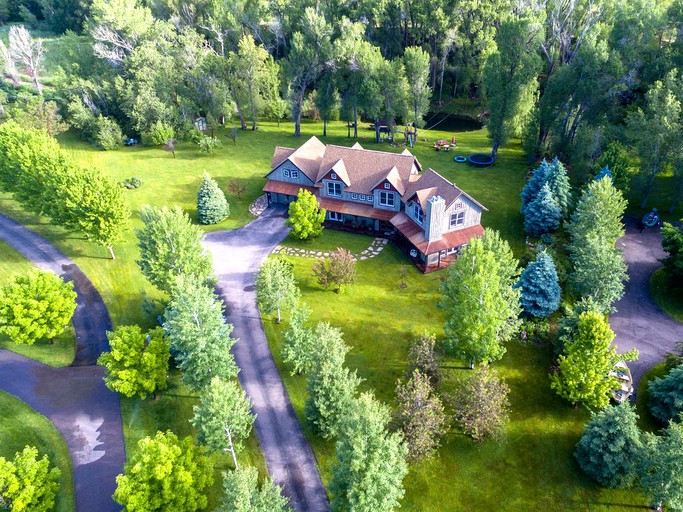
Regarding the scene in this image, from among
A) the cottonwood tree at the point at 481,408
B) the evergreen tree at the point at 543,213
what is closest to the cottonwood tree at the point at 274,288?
the cottonwood tree at the point at 481,408

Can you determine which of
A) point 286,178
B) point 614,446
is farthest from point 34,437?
point 614,446

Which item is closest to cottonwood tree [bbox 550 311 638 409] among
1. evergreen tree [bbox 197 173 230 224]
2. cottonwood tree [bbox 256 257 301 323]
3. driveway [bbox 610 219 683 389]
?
driveway [bbox 610 219 683 389]

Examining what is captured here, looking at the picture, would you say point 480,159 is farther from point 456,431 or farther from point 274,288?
point 456,431

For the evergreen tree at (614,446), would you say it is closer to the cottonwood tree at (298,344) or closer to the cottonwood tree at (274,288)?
the cottonwood tree at (298,344)

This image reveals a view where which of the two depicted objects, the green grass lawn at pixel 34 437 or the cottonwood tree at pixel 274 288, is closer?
the green grass lawn at pixel 34 437

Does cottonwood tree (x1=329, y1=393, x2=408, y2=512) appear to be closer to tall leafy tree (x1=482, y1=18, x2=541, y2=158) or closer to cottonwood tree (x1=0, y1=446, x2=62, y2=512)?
cottonwood tree (x1=0, y1=446, x2=62, y2=512)
